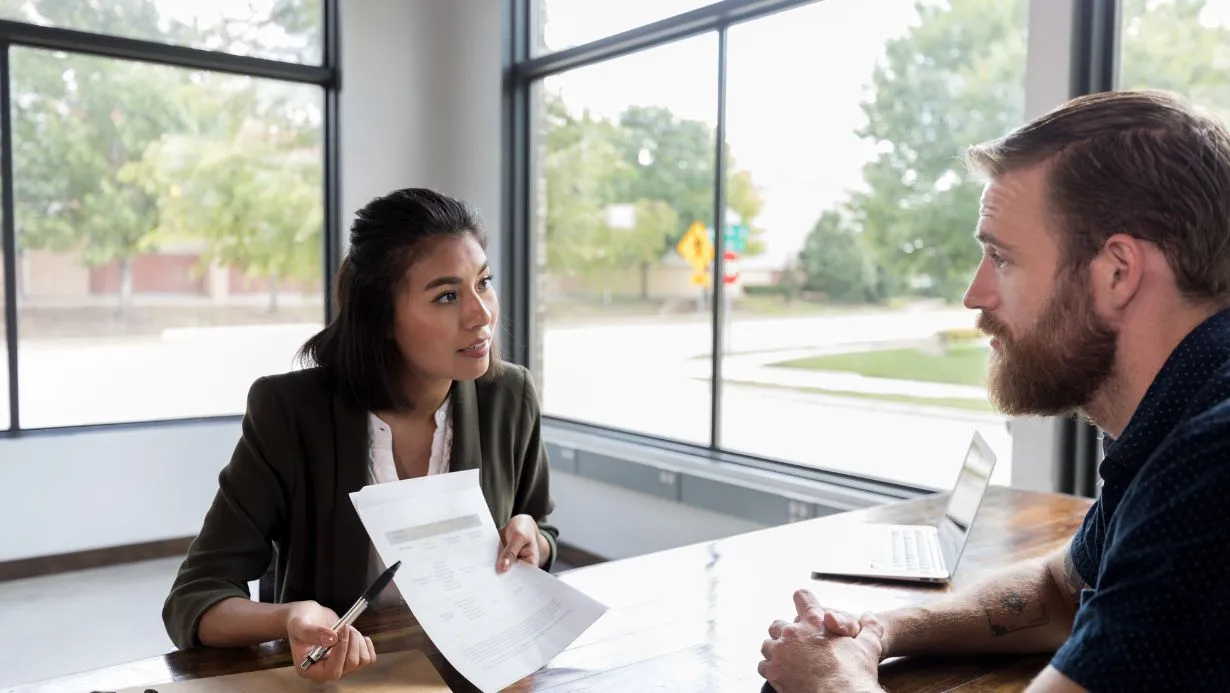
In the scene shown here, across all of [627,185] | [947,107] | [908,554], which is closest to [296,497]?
[908,554]

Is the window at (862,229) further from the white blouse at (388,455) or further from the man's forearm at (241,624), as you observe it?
the man's forearm at (241,624)

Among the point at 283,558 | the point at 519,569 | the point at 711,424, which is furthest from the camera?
the point at 711,424

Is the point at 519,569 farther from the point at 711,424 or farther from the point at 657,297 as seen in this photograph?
the point at 657,297

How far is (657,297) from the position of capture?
405cm

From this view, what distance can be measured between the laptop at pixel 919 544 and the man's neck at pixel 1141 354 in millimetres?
564

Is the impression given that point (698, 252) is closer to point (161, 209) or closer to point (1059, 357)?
point (161, 209)

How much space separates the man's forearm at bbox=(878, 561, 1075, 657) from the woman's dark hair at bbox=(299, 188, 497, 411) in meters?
0.92

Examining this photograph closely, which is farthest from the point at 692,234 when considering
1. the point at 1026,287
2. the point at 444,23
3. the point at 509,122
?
the point at 1026,287

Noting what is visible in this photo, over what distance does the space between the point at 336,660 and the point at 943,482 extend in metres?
2.41

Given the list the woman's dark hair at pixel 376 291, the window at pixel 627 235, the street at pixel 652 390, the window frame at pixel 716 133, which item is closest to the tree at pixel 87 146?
the street at pixel 652 390

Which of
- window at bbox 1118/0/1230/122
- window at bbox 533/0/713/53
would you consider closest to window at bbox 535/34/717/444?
window at bbox 533/0/713/53

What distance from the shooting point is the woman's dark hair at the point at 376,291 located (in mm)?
1600

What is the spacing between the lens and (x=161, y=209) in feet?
13.9

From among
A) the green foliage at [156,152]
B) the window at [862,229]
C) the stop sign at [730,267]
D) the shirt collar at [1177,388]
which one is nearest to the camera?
the shirt collar at [1177,388]
